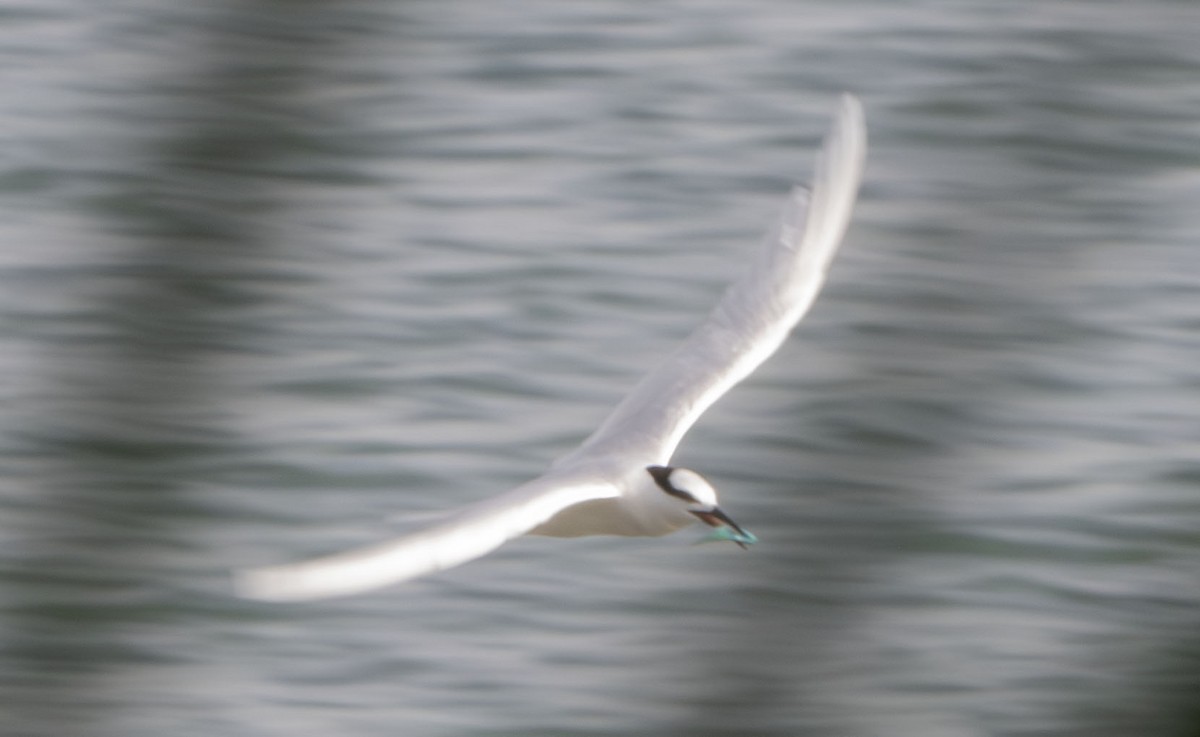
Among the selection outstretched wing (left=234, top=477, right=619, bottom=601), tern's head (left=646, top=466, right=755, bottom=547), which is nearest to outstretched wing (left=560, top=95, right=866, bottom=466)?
tern's head (left=646, top=466, right=755, bottom=547)

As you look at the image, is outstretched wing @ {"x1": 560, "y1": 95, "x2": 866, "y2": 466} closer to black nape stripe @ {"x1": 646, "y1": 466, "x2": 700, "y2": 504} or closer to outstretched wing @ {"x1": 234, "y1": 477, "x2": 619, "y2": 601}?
black nape stripe @ {"x1": 646, "y1": 466, "x2": 700, "y2": 504}

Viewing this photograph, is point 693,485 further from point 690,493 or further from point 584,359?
point 584,359

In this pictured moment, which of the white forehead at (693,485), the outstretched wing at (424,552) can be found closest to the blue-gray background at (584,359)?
the outstretched wing at (424,552)

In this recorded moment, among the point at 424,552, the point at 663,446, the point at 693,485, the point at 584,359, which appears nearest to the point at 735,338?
the point at 663,446

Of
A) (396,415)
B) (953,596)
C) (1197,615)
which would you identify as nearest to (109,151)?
(1197,615)

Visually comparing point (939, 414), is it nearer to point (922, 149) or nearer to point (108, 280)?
point (922, 149)

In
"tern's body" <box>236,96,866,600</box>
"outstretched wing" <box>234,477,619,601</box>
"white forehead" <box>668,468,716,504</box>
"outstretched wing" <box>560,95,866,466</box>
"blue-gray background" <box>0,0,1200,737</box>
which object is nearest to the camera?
"blue-gray background" <box>0,0,1200,737</box>

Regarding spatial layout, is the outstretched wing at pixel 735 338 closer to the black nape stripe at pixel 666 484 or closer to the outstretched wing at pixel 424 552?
the black nape stripe at pixel 666 484
